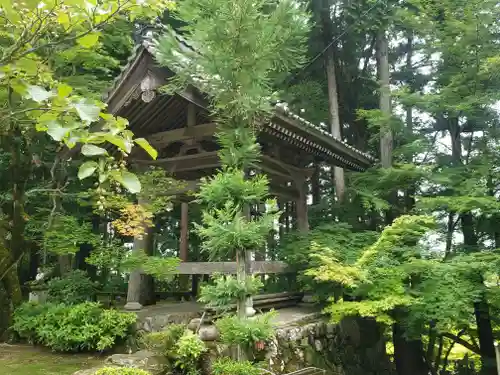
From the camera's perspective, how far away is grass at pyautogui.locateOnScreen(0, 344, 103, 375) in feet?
20.9

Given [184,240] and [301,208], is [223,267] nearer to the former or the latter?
[301,208]

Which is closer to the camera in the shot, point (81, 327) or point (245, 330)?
point (245, 330)

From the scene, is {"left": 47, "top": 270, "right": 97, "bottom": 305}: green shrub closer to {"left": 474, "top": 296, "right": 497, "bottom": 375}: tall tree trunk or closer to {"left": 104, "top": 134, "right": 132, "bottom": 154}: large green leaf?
{"left": 104, "top": 134, "right": 132, "bottom": 154}: large green leaf

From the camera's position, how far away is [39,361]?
6.96 m

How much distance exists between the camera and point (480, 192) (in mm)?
8102

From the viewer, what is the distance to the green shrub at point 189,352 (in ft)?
19.4

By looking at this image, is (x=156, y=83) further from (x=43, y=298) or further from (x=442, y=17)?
(x=442, y=17)

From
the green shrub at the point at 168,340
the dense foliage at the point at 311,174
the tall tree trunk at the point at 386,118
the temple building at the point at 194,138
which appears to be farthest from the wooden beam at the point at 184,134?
the tall tree trunk at the point at 386,118

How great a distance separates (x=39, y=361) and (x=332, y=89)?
962 centimetres

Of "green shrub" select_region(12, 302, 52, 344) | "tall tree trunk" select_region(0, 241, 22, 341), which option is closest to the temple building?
"green shrub" select_region(12, 302, 52, 344)

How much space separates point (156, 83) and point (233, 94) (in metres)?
1.50

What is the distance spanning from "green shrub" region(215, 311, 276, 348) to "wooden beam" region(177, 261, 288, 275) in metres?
1.72

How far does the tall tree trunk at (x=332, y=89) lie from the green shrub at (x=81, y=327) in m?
6.63

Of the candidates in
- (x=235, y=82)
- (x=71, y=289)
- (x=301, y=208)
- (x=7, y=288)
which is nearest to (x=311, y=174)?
(x=301, y=208)
